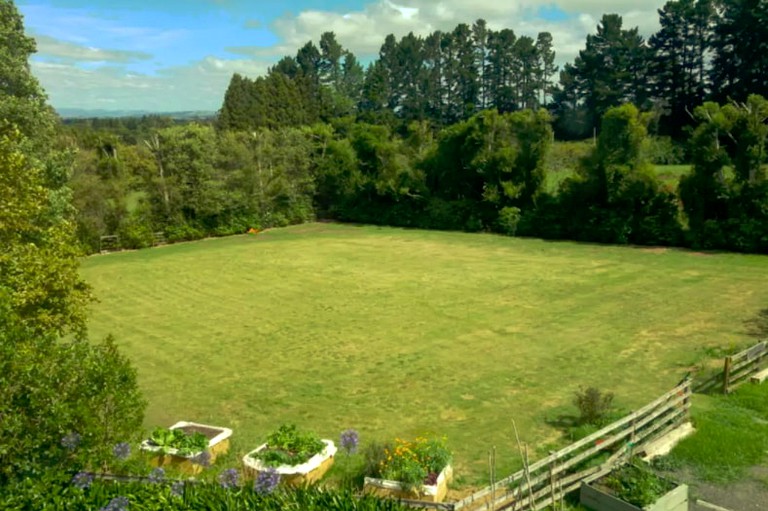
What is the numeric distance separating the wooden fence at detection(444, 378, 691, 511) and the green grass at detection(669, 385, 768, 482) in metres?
0.41

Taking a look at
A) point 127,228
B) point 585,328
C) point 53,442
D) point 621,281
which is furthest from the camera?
point 127,228

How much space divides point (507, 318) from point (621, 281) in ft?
21.6

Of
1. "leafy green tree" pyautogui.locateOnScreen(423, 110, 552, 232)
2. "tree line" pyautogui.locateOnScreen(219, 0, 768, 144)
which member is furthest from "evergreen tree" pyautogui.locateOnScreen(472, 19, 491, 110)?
"leafy green tree" pyautogui.locateOnScreen(423, 110, 552, 232)

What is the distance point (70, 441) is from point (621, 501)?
577cm

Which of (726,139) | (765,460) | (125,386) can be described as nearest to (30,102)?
(125,386)

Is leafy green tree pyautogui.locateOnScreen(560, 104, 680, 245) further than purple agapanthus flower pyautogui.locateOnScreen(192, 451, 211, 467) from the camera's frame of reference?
Yes

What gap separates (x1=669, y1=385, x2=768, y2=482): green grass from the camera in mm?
8227

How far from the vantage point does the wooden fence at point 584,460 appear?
674 cm

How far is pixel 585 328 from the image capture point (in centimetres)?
1584

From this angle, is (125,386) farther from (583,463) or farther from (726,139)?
(726,139)

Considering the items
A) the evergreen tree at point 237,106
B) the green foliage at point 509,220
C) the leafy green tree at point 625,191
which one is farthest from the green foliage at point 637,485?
the evergreen tree at point 237,106

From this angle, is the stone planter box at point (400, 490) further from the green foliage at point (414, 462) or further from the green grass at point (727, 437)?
the green grass at point (727, 437)

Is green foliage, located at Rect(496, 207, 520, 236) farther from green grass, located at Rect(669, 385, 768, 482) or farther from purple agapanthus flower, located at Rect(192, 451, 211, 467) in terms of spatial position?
purple agapanthus flower, located at Rect(192, 451, 211, 467)

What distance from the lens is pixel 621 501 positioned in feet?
22.2
